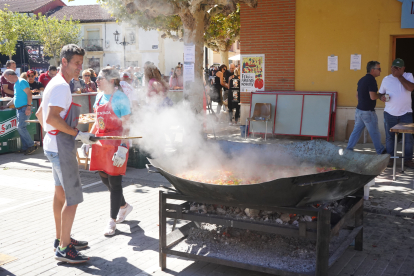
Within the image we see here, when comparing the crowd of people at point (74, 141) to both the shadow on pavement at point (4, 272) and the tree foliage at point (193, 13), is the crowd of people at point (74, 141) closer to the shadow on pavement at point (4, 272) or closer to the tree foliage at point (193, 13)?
→ the shadow on pavement at point (4, 272)

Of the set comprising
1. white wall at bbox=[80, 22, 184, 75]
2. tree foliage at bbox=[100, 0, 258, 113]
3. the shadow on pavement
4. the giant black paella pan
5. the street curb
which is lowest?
the shadow on pavement

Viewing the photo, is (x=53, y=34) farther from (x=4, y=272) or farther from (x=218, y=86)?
(x=4, y=272)

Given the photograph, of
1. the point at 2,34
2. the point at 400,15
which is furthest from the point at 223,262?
the point at 2,34

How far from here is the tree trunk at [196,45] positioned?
10.1 m

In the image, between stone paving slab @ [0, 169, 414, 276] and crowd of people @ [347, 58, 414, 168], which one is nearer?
stone paving slab @ [0, 169, 414, 276]

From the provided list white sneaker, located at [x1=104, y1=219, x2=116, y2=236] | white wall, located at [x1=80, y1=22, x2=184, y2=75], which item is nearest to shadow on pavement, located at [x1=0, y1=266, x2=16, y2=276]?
white sneaker, located at [x1=104, y1=219, x2=116, y2=236]

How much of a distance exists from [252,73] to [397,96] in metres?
5.19

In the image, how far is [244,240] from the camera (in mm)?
4266

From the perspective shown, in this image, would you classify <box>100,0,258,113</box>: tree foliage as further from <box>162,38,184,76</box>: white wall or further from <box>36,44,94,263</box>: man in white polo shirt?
<box>162,38,184,76</box>: white wall

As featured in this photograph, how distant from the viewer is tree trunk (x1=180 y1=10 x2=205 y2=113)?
1008 cm

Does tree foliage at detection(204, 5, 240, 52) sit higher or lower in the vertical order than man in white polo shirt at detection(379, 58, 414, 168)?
higher

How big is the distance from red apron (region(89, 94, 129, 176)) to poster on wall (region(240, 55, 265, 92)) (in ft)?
26.0

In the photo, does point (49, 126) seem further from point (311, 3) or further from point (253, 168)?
point (311, 3)

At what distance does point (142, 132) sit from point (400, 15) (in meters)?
7.95
